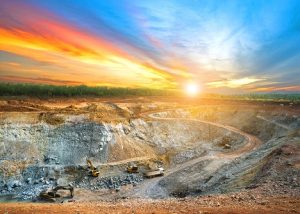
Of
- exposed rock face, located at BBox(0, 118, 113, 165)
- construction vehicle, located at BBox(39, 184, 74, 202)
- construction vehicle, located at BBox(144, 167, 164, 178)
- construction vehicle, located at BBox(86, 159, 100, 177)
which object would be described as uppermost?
exposed rock face, located at BBox(0, 118, 113, 165)

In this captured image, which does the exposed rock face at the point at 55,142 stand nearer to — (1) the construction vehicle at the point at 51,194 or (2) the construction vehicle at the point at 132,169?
(2) the construction vehicle at the point at 132,169

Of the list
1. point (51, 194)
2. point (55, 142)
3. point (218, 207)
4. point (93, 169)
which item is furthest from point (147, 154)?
point (218, 207)

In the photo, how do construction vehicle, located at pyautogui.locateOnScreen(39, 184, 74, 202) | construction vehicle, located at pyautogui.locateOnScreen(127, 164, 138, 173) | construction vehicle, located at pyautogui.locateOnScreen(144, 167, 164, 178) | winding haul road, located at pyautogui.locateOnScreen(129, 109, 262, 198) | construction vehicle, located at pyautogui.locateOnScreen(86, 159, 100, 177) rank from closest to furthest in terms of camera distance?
construction vehicle, located at pyautogui.locateOnScreen(39, 184, 74, 202) → winding haul road, located at pyautogui.locateOnScreen(129, 109, 262, 198) → construction vehicle, located at pyautogui.locateOnScreen(86, 159, 100, 177) → construction vehicle, located at pyautogui.locateOnScreen(144, 167, 164, 178) → construction vehicle, located at pyautogui.locateOnScreen(127, 164, 138, 173)

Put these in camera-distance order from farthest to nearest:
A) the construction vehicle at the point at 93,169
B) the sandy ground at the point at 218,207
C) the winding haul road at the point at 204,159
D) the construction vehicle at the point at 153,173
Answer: the construction vehicle at the point at 153,173, the construction vehicle at the point at 93,169, the winding haul road at the point at 204,159, the sandy ground at the point at 218,207

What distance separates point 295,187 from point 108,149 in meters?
24.8

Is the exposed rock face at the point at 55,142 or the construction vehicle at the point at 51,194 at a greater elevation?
the exposed rock face at the point at 55,142

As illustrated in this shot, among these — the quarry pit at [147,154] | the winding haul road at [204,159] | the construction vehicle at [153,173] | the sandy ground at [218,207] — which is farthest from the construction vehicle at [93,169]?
the sandy ground at [218,207]

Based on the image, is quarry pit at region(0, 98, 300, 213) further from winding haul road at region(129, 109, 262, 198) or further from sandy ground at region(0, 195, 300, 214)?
sandy ground at region(0, 195, 300, 214)

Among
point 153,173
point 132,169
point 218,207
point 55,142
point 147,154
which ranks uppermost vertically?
point 218,207

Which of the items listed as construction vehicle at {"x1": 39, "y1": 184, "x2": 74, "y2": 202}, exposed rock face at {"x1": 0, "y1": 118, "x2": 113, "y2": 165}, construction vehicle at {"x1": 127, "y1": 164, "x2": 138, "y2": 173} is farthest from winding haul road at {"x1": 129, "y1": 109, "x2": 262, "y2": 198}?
exposed rock face at {"x1": 0, "y1": 118, "x2": 113, "y2": 165}

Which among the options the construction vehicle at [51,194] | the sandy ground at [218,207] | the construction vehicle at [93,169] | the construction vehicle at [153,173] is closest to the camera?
the sandy ground at [218,207]

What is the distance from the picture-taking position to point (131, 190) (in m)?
32.6

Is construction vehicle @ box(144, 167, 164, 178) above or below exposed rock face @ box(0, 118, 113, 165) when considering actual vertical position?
below

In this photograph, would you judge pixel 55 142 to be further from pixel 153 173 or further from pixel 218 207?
pixel 218 207
